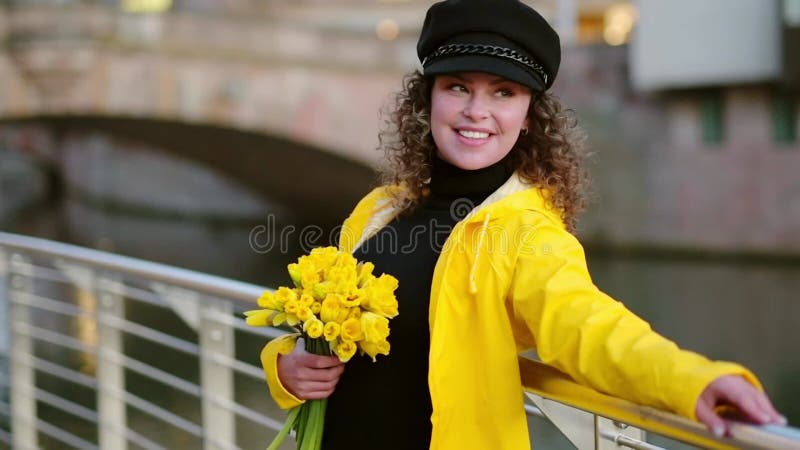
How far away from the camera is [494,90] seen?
148cm

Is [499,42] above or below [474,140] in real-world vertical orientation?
above

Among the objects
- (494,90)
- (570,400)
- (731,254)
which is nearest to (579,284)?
(570,400)

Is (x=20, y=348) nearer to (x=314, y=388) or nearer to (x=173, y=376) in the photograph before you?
(x=173, y=376)

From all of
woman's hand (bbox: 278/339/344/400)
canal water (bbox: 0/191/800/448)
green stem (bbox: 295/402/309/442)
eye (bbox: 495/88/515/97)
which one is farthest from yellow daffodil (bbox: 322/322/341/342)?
canal water (bbox: 0/191/800/448)

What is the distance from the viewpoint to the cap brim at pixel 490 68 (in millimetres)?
1409

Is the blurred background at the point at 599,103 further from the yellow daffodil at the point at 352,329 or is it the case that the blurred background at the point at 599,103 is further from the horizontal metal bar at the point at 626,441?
the yellow daffodil at the point at 352,329

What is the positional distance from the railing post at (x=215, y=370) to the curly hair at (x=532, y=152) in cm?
68

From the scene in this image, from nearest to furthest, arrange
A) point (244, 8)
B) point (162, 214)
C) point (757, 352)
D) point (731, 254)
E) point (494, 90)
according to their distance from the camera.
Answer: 1. point (494, 90)
2. point (757, 352)
3. point (731, 254)
4. point (162, 214)
5. point (244, 8)

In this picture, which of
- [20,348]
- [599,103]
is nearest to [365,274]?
[20,348]

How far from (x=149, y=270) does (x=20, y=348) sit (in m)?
0.95

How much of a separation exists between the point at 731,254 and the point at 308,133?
5.45 metres

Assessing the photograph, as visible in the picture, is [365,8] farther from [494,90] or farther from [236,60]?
[494,90]

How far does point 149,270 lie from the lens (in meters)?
2.30

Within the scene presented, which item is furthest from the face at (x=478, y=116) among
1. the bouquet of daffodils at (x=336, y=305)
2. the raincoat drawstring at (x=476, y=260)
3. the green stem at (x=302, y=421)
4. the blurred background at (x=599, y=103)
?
the blurred background at (x=599, y=103)
